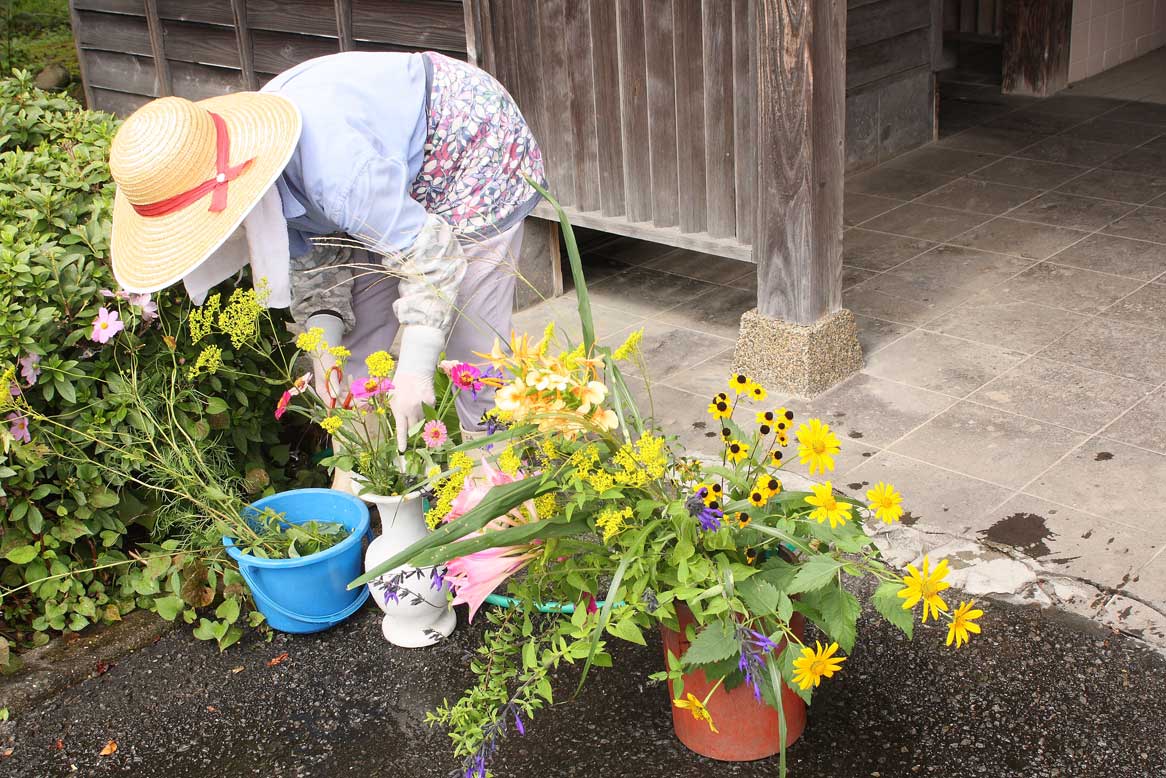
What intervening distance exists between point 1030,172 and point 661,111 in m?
2.66

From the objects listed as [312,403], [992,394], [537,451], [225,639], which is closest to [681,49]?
[992,394]

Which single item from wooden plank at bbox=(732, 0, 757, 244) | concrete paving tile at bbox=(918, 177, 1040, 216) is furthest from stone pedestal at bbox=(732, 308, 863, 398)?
concrete paving tile at bbox=(918, 177, 1040, 216)

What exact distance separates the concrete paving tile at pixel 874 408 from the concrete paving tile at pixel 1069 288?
99 cm

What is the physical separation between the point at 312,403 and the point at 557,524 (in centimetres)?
121

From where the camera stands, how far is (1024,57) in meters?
7.57

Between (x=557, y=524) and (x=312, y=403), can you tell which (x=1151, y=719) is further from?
(x=312, y=403)

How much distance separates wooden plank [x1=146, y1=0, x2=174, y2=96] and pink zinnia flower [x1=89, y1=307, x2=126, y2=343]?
4542mm

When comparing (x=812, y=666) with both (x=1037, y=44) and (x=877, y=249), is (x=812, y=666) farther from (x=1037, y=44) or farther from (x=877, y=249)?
(x=1037, y=44)

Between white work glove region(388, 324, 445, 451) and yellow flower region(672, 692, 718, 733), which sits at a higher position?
white work glove region(388, 324, 445, 451)

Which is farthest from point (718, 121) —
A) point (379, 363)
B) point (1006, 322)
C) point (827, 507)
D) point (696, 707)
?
point (696, 707)

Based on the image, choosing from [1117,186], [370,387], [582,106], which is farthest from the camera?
[1117,186]

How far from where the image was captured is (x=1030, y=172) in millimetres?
6332

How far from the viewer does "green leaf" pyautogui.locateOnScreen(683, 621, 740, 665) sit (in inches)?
92.1

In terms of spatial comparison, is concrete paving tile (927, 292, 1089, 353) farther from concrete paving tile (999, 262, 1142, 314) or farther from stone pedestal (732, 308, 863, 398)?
Answer: stone pedestal (732, 308, 863, 398)
